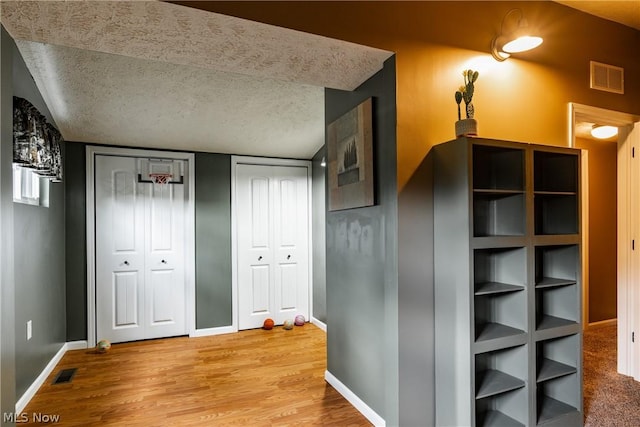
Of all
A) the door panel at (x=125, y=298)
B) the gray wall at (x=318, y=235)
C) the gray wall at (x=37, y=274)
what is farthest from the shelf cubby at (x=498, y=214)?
the door panel at (x=125, y=298)

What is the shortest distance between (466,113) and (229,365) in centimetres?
282

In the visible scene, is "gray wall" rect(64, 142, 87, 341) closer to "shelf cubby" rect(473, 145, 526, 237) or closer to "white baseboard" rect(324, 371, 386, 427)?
"white baseboard" rect(324, 371, 386, 427)

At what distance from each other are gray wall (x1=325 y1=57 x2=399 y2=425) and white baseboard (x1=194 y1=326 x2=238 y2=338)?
1781mm

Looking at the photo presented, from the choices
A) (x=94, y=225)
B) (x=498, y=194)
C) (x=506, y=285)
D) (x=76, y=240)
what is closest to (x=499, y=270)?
(x=506, y=285)

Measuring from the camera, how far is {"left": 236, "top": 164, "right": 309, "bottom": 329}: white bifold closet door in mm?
4363

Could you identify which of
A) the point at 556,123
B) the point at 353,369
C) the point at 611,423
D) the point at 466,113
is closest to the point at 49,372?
the point at 353,369

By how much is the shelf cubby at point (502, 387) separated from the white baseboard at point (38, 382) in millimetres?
2909

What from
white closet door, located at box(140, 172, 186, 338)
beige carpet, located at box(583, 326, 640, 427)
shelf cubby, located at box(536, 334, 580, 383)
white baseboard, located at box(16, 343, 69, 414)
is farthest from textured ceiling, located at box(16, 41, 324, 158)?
beige carpet, located at box(583, 326, 640, 427)

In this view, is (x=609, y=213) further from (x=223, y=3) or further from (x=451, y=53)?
(x=223, y=3)

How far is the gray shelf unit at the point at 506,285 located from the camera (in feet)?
6.29

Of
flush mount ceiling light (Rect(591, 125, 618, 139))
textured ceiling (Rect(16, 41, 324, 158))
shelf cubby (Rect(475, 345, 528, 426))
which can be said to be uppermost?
textured ceiling (Rect(16, 41, 324, 158))

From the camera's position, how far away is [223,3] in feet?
5.32

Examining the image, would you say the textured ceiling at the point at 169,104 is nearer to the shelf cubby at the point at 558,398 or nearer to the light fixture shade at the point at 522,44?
the light fixture shade at the point at 522,44

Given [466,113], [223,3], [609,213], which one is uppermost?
[223,3]
